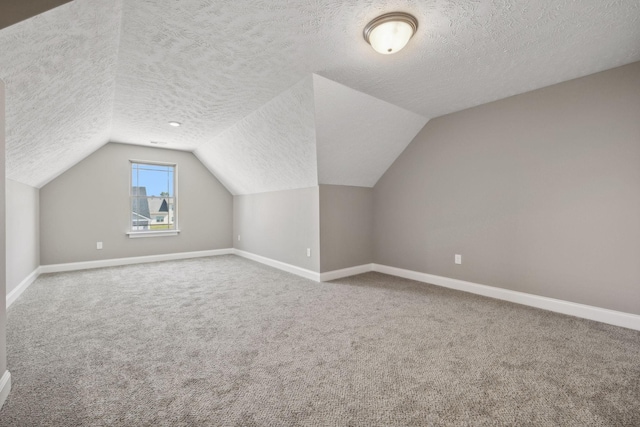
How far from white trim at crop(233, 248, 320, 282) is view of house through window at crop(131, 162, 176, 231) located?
63.3 inches

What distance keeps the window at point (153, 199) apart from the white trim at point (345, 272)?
3411 mm

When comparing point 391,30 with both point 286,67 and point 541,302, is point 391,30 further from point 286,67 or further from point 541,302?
point 541,302

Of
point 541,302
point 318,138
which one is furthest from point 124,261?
point 541,302

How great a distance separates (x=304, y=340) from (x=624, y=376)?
6.72 feet

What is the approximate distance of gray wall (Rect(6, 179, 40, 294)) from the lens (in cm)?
310

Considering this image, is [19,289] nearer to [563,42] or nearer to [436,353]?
[436,353]

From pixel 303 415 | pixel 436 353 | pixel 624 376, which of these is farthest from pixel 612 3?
pixel 303 415

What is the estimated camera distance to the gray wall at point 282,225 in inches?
163

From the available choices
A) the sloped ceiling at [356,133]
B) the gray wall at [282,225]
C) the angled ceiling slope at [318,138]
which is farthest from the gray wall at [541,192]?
the gray wall at [282,225]

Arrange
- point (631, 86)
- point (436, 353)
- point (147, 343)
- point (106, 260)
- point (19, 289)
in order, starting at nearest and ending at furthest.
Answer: point (436, 353)
point (147, 343)
point (631, 86)
point (19, 289)
point (106, 260)

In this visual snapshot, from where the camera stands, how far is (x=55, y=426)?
4.41 ft

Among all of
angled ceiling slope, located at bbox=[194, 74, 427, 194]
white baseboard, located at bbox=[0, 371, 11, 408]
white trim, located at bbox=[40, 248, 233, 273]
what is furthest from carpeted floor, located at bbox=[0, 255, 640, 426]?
angled ceiling slope, located at bbox=[194, 74, 427, 194]

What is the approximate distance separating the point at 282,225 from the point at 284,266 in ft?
2.24

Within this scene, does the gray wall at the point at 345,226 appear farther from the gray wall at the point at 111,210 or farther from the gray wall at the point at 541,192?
the gray wall at the point at 111,210
